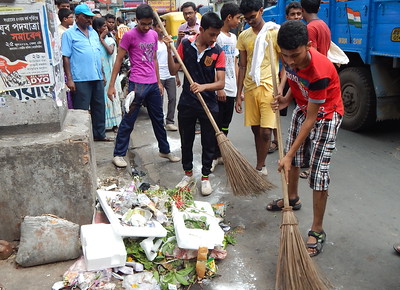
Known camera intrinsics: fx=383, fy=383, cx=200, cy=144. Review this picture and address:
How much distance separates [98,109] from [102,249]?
2816 millimetres

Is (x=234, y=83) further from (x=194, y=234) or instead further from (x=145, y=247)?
(x=145, y=247)

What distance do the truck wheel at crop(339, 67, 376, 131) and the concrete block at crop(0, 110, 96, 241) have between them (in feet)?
13.5

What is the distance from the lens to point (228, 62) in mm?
4402

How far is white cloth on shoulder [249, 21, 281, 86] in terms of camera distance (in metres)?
3.81

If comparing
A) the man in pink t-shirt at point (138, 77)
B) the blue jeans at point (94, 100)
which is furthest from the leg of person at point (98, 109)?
the man in pink t-shirt at point (138, 77)

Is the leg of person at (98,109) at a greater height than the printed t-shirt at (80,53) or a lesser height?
lesser

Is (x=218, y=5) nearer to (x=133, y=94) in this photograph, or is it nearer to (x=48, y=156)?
(x=133, y=94)

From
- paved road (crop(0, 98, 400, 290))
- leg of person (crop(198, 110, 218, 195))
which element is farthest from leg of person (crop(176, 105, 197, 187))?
paved road (crop(0, 98, 400, 290))

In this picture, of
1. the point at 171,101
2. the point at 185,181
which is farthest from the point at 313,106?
the point at 171,101

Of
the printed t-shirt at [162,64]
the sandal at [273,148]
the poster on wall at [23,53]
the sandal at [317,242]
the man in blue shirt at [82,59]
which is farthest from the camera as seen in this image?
the printed t-shirt at [162,64]

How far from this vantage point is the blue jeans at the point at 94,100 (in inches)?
185

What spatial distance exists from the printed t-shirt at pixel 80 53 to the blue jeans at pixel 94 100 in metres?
0.11

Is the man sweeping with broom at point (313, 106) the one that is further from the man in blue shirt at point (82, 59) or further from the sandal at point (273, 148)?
the man in blue shirt at point (82, 59)

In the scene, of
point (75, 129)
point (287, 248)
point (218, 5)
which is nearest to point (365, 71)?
point (287, 248)
